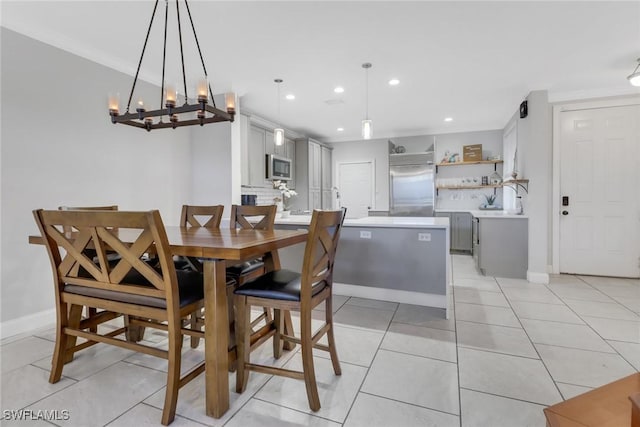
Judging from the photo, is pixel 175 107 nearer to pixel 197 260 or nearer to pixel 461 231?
pixel 197 260

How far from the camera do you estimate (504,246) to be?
4.04m

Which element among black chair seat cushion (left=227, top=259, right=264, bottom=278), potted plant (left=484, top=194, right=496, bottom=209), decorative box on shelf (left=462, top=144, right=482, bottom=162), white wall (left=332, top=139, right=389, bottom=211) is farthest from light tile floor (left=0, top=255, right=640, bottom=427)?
white wall (left=332, top=139, right=389, bottom=211)

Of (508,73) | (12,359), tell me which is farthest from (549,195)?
(12,359)

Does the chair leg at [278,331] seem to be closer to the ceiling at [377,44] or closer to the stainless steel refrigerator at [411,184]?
the ceiling at [377,44]

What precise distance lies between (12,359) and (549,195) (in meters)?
5.72

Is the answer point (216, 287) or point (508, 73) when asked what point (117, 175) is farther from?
point (508, 73)

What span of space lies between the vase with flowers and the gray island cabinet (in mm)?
2626

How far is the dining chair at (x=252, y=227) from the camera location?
202 centimetres

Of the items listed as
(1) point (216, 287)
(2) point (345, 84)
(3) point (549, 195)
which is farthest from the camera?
(3) point (549, 195)

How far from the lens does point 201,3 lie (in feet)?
7.30

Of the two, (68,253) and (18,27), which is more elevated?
(18,27)

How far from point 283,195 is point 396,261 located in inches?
114

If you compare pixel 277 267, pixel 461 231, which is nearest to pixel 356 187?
pixel 461 231

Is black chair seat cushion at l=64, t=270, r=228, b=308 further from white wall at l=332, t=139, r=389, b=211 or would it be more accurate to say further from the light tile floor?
white wall at l=332, t=139, r=389, b=211
